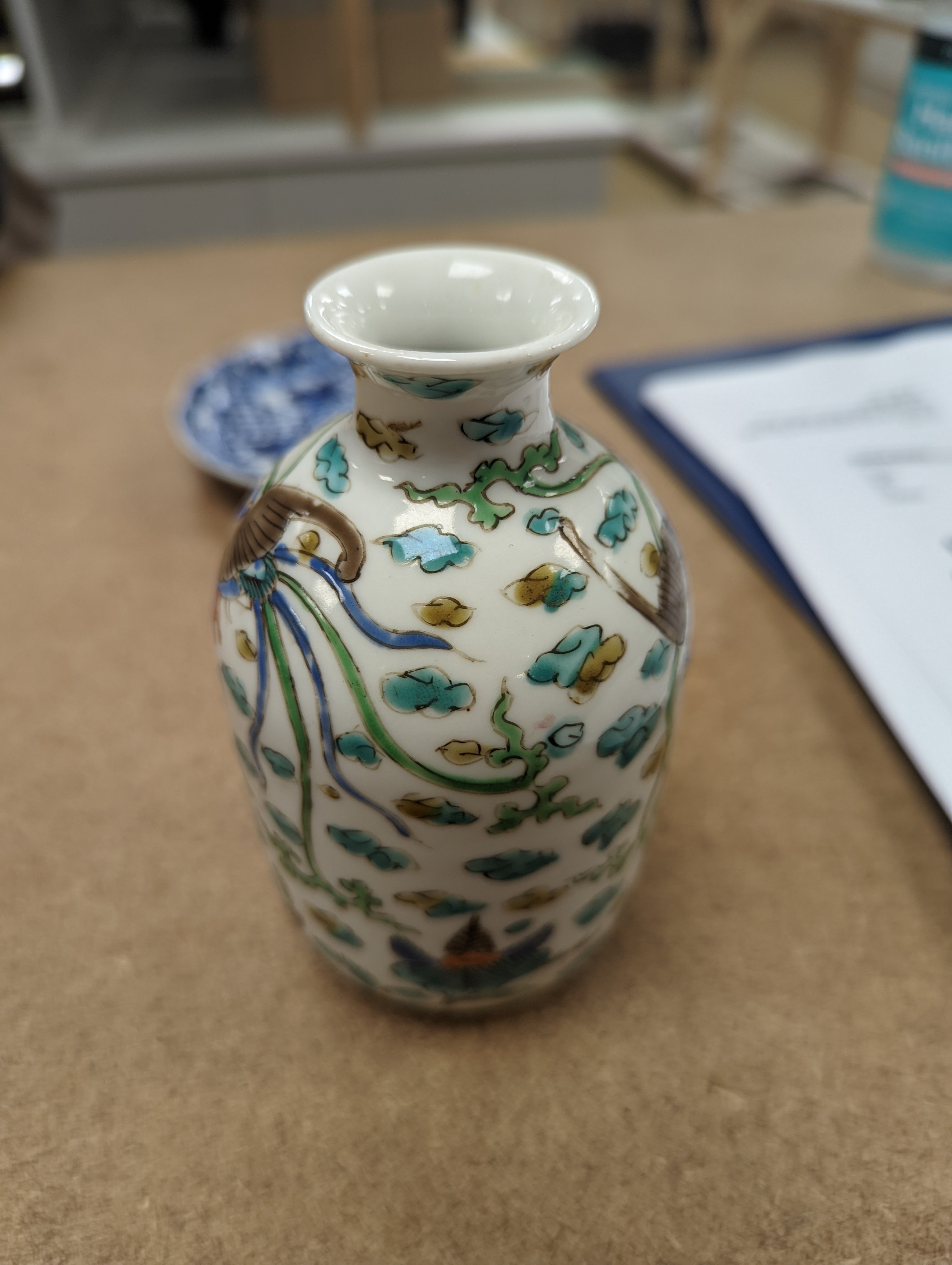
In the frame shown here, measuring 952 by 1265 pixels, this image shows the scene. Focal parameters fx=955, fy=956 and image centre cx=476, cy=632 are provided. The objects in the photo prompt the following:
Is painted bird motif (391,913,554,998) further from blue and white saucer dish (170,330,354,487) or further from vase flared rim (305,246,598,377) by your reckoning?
blue and white saucer dish (170,330,354,487)

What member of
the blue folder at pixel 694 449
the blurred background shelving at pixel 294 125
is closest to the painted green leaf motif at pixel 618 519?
the blue folder at pixel 694 449

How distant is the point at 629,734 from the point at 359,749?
0.27ft

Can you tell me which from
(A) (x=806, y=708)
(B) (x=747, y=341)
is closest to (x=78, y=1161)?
(A) (x=806, y=708)

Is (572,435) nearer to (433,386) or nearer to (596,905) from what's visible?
(433,386)

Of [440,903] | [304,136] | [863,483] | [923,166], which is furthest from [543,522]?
[304,136]

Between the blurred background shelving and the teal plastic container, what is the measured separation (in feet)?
3.68

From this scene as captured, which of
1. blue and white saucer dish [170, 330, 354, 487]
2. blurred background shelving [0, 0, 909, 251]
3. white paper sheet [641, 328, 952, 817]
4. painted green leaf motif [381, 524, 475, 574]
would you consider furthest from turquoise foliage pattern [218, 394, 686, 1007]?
blurred background shelving [0, 0, 909, 251]

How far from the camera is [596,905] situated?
1.14 feet

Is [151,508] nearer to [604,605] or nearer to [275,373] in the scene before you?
[275,373]

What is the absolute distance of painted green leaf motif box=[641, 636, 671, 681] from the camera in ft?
0.97

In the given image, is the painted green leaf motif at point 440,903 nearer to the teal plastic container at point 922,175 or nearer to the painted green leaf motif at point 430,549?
the painted green leaf motif at point 430,549

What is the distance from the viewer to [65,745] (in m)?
0.48

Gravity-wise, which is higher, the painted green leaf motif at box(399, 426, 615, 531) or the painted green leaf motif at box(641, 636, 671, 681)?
the painted green leaf motif at box(399, 426, 615, 531)

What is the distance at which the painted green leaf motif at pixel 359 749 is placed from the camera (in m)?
0.28
